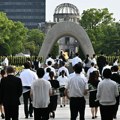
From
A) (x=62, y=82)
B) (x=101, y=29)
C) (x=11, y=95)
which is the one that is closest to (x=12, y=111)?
(x=11, y=95)

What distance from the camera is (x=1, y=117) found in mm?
16797

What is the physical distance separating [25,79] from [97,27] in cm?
6794

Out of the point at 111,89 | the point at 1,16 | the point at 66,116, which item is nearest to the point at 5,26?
the point at 1,16

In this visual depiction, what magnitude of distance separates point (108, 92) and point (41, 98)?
4.67 ft

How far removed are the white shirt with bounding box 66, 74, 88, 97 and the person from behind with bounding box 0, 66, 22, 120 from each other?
126 centimetres

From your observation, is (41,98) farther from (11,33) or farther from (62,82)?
(11,33)

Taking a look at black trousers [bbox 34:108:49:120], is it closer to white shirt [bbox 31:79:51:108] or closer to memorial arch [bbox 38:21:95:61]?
white shirt [bbox 31:79:51:108]

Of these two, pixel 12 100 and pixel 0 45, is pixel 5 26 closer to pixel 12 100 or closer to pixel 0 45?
pixel 0 45

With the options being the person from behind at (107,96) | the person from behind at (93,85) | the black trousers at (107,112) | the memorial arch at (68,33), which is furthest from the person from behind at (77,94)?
the memorial arch at (68,33)

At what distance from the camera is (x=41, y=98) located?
12.5 m

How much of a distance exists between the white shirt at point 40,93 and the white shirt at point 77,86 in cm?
81

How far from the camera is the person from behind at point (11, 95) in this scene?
12.5 meters

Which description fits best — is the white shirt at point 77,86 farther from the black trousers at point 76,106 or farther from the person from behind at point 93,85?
the person from behind at point 93,85

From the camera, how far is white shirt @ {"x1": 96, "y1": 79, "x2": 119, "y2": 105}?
12274 mm
